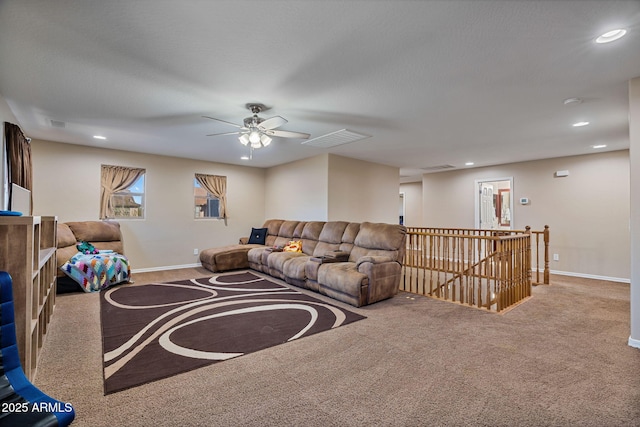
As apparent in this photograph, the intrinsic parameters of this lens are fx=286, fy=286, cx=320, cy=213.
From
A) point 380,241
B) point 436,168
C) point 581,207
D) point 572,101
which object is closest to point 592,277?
point 581,207

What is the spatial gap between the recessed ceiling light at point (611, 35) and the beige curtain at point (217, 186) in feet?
22.1

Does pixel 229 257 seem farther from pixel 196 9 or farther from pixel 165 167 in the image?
pixel 196 9

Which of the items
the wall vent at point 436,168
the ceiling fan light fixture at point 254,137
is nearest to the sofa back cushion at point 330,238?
the ceiling fan light fixture at point 254,137

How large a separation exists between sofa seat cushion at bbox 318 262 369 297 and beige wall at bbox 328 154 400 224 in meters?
2.03

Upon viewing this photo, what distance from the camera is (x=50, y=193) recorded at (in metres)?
5.14

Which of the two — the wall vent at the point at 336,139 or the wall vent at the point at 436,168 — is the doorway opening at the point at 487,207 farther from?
the wall vent at the point at 336,139

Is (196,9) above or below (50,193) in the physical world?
above

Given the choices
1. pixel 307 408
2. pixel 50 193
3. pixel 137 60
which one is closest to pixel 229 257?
pixel 50 193

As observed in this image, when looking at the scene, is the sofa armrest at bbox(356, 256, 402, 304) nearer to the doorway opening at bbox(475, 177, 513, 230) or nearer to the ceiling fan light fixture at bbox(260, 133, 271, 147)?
the ceiling fan light fixture at bbox(260, 133, 271, 147)

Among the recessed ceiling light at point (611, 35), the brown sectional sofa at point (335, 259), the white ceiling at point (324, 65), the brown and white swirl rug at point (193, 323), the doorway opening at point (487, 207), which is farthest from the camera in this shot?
the doorway opening at point (487, 207)

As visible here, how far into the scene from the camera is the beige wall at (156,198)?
5.18 m

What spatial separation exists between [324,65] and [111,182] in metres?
5.33

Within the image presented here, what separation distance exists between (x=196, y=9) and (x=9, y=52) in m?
1.80

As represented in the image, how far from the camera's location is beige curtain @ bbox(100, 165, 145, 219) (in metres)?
5.61
